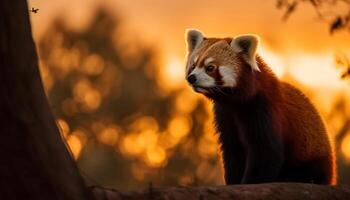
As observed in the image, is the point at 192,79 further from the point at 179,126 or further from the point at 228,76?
the point at 179,126

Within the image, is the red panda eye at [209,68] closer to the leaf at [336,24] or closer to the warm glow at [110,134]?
the leaf at [336,24]

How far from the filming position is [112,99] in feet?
165

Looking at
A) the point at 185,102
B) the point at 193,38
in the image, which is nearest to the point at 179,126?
the point at 185,102

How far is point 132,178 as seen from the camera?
1972 inches

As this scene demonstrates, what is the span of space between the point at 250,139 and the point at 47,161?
4.66m

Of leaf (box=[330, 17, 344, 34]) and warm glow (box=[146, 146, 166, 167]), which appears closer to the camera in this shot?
leaf (box=[330, 17, 344, 34])

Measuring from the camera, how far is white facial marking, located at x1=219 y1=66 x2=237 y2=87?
44.2ft

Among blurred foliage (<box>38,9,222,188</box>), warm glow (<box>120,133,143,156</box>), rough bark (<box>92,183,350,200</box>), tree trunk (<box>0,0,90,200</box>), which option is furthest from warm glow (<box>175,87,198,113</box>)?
tree trunk (<box>0,0,90,200</box>)

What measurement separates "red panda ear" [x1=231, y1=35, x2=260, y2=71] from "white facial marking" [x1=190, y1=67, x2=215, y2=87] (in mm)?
605

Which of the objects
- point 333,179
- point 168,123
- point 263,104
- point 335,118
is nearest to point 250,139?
point 263,104

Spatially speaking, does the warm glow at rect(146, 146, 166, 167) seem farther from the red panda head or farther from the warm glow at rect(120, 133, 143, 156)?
the red panda head

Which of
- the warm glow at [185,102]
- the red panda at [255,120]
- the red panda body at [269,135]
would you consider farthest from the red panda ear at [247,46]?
the warm glow at [185,102]

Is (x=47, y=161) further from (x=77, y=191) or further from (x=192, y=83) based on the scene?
(x=192, y=83)

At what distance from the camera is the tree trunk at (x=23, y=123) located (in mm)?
9016
